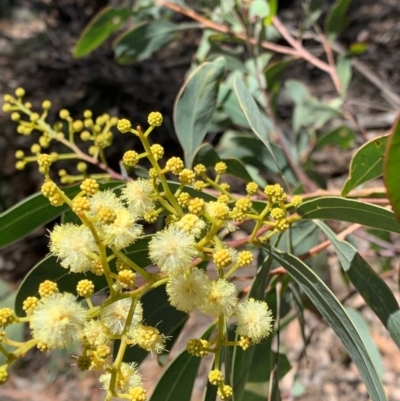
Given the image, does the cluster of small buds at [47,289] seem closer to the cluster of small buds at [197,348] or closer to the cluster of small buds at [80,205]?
the cluster of small buds at [80,205]

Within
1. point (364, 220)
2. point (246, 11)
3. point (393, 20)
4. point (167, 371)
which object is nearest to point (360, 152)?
point (364, 220)

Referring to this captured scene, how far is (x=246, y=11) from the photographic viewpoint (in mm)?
1754

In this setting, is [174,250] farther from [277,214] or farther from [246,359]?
[246,359]

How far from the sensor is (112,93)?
145 inches

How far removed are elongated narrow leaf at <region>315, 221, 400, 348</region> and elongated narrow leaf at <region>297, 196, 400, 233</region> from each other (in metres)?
0.08

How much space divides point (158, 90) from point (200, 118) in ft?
8.23

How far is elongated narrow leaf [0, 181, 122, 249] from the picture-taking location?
1.01m

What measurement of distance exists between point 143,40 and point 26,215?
1056 mm

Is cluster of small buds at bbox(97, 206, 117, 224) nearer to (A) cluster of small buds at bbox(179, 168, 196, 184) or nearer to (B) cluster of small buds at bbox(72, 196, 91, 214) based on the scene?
(B) cluster of small buds at bbox(72, 196, 91, 214)

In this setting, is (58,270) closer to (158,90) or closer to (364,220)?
(364,220)

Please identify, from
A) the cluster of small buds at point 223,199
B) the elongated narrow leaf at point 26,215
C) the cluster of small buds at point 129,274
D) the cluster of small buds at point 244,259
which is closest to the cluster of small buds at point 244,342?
the cluster of small buds at point 129,274

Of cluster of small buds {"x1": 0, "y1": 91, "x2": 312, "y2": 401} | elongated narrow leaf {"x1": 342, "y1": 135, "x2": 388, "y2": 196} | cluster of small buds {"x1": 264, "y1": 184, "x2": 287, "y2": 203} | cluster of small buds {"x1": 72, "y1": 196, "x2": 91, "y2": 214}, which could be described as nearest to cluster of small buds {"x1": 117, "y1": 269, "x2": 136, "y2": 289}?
cluster of small buds {"x1": 0, "y1": 91, "x2": 312, "y2": 401}

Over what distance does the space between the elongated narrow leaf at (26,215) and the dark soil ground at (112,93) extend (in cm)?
191

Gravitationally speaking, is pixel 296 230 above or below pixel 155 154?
below
